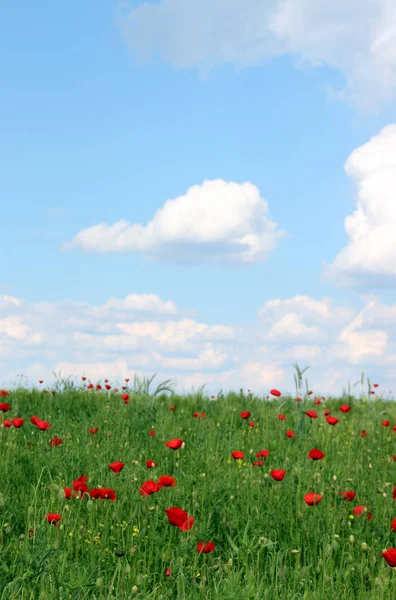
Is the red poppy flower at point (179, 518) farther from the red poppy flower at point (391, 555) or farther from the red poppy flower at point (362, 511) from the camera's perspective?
the red poppy flower at point (362, 511)

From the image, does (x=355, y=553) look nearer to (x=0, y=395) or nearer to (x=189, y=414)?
(x=189, y=414)

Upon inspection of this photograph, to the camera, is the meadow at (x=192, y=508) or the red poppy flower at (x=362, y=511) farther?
the red poppy flower at (x=362, y=511)

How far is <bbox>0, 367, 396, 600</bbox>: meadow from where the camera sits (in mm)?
3156

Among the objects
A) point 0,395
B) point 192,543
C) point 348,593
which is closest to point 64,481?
point 192,543

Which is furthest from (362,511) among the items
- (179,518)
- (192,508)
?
(179,518)

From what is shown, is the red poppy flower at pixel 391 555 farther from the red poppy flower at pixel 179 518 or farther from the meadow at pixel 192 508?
the red poppy flower at pixel 179 518

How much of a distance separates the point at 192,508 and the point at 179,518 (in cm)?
105

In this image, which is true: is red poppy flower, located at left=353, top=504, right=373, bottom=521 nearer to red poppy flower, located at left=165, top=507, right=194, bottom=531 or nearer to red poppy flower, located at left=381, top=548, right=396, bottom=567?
red poppy flower, located at left=381, top=548, right=396, bottom=567

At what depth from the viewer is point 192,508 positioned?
4.25 metres

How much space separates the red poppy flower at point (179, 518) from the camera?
10.5 ft

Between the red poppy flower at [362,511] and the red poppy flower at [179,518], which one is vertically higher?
the red poppy flower at [179,518]

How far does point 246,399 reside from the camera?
870 cm

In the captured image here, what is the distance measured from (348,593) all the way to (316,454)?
1335mm

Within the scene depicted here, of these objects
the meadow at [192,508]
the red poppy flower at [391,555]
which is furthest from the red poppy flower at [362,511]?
the red poppy flower at [391,555]
